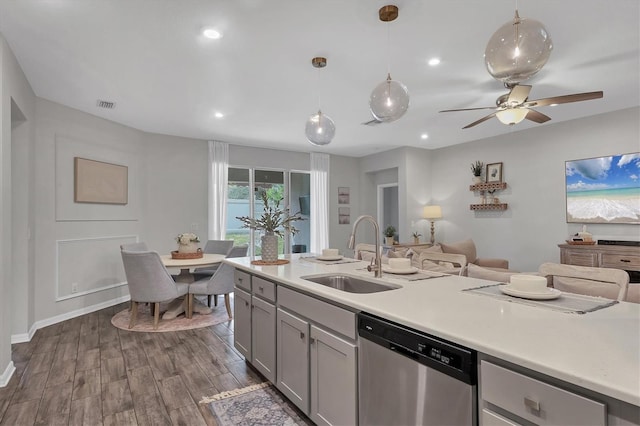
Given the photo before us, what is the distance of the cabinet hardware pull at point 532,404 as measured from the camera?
3.03 ft

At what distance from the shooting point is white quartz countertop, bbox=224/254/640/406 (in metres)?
0.85

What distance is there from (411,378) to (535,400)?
48 cm

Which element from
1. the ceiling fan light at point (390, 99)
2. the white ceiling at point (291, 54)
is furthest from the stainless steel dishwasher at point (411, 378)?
the white ceiling at point (291, 54)

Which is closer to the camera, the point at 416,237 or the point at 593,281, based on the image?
the point at 593,281

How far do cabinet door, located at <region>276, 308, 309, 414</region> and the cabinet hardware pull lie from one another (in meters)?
1.21

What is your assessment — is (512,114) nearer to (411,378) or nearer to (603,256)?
(603,256)

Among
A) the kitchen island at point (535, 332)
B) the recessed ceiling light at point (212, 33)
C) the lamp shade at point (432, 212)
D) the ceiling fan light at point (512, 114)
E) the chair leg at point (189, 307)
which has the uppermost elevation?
the recessed ceiling light at point (212, 33)

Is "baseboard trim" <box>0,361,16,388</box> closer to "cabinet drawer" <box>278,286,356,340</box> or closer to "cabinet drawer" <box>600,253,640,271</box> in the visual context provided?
"cabinet drawer" <box>278,286,356,340</box>

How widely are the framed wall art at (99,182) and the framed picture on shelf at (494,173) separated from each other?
6.05 meters

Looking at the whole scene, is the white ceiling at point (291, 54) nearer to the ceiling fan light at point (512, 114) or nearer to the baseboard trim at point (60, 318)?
the ceiling fan light at point (512, 114)

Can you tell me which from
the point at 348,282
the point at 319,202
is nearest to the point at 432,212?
the point at 319,202

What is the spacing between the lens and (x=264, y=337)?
249cm

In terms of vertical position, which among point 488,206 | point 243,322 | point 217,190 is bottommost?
point 243,322

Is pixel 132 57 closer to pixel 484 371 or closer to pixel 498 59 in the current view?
pixel 498 59
